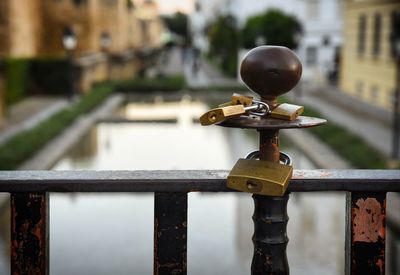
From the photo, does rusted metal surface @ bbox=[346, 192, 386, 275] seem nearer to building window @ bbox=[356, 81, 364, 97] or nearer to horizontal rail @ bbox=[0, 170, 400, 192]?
horizontal rail @ bbox=[0, 170, 400, 192]

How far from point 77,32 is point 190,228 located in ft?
104

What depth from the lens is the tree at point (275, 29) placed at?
36688 millimetres

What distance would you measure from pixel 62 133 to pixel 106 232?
9534mm

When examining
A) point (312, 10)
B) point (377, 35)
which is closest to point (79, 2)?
point (312, 10)

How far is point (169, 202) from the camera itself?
2.33 meters

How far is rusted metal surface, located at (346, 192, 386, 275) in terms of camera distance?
2.33 metres

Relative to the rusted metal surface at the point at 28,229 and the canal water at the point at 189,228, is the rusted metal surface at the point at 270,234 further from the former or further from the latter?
the canal water at the point at 189,228

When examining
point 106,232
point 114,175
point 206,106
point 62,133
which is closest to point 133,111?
point 206,106

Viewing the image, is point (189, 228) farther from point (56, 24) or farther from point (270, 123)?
point (56, 24)

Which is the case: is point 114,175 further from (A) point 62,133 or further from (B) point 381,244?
(A) point 62,133

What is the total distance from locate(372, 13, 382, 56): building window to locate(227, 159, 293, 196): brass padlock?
77.3 ft

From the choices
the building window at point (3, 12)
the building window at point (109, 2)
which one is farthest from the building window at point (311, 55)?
the building window at point (3, 12)

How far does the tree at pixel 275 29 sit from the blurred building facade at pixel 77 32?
26.9 ft

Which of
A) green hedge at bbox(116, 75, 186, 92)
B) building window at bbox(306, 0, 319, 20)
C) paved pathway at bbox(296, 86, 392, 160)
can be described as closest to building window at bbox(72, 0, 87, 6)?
green hedge at bbox(116, 75, 186, 92)
